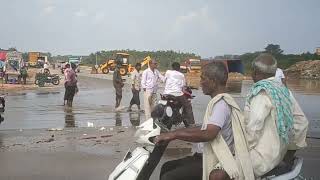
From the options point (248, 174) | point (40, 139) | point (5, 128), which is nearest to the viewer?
→ point (248, 174)

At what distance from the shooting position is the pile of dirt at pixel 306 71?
55.7m

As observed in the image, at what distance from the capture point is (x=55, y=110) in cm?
1844

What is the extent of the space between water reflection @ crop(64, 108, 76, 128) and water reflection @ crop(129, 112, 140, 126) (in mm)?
1660

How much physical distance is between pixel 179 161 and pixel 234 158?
0.83 m

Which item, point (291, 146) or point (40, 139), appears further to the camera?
point (40, 139)

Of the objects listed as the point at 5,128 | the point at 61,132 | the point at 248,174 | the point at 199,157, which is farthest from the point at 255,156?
the point at 5,128

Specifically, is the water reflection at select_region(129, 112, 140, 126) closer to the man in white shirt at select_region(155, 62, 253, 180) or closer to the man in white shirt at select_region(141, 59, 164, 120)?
the man in white shirt at select_region(141, 59, 164, 120)

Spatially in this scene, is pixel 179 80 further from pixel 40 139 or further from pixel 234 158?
pixel 234 158

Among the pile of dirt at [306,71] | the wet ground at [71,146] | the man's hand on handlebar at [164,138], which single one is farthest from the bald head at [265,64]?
the pile of dirt at [306,71]

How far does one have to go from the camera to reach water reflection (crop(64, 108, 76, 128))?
45.6 ft

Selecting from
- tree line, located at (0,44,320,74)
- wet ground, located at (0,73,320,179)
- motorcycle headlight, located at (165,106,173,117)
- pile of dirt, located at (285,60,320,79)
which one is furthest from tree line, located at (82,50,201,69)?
motorcycle headlight, located at (165,106,173,117)

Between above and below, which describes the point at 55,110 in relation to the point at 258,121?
below

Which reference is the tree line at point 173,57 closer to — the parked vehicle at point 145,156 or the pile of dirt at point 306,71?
the pile of dirt at point 306,71

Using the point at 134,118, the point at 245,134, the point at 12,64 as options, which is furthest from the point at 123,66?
the point at 245,134
